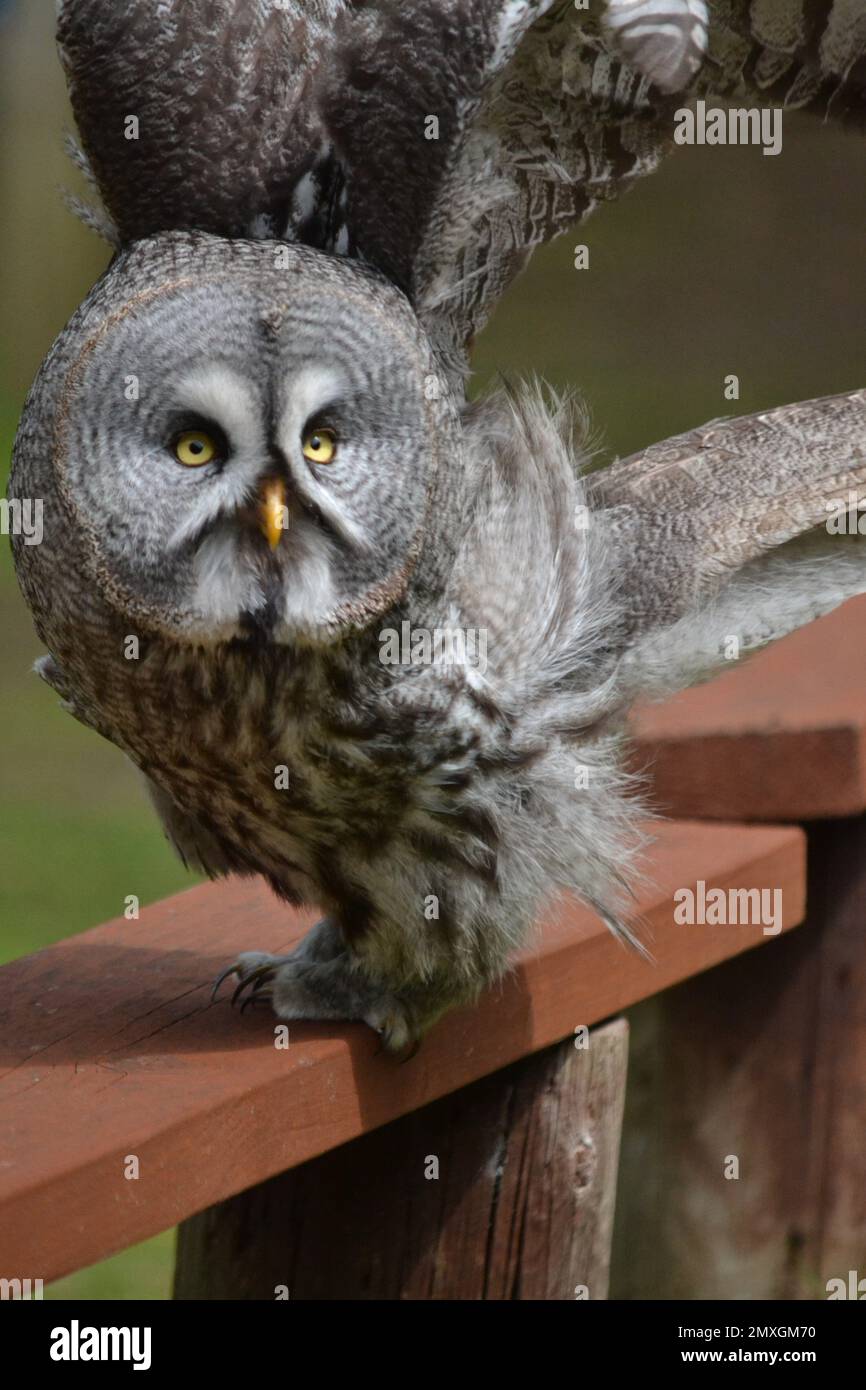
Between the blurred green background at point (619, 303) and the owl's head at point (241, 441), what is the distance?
13.8ft

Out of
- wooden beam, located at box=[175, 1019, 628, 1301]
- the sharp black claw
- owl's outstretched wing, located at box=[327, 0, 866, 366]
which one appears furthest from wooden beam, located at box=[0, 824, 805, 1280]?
owl's outstretched wing, located at box=[327, 0, 866, 366]

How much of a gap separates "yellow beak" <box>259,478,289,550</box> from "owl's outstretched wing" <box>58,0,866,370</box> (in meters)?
0.33

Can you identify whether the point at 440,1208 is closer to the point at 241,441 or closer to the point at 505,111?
the point at 241,441

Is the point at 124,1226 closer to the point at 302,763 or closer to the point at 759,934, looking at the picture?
the point at 302,763

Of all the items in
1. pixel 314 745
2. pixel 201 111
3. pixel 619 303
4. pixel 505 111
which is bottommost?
pixel 314 745

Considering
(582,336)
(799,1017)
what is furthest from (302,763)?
(582,336)

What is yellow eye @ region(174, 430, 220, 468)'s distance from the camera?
1.95 m

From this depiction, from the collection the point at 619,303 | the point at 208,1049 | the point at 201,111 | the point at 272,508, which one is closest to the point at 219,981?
the point at 208,1049

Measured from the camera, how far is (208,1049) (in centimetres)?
202

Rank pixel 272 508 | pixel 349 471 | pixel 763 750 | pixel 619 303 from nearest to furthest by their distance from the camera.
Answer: pixel 272 508
pixel 349 471
pixel 763 750
pixel 619 303

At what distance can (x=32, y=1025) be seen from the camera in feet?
6.76

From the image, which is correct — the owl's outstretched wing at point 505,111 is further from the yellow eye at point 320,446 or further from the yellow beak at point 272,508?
the yellow beak at point 272,508

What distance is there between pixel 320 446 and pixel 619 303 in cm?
936

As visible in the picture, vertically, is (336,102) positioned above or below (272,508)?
above
